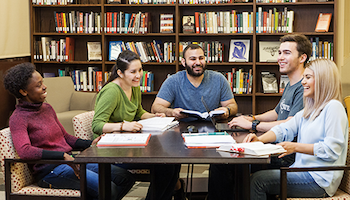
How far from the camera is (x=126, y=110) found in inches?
101

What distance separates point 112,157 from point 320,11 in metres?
4.18

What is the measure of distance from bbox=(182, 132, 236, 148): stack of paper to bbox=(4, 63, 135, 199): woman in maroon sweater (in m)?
0.53

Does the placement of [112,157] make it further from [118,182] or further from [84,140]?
[84,140]

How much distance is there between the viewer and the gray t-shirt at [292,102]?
7.32ft

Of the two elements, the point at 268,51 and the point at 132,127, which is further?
the point at 268,51

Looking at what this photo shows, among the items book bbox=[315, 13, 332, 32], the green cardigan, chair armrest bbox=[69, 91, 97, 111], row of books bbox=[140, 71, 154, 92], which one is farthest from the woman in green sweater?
book bbox=[315, 13, 332, 32]

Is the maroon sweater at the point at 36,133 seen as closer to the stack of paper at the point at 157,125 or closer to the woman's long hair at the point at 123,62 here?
the stack of paper at the point at 157,125

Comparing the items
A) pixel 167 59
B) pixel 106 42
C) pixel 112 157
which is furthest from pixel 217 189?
pixel 106 42

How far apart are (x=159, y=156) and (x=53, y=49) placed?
4.00m

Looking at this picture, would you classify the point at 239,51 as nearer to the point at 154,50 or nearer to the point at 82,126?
the point at 154,50

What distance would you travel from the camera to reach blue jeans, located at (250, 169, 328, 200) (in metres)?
1.73

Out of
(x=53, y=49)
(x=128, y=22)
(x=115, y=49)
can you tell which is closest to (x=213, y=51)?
(x=128, y=22)

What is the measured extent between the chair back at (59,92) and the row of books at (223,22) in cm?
172

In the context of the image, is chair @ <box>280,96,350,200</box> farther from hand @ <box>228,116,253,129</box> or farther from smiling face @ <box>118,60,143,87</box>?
smiling face @ <box>118,60,143,87</box>
